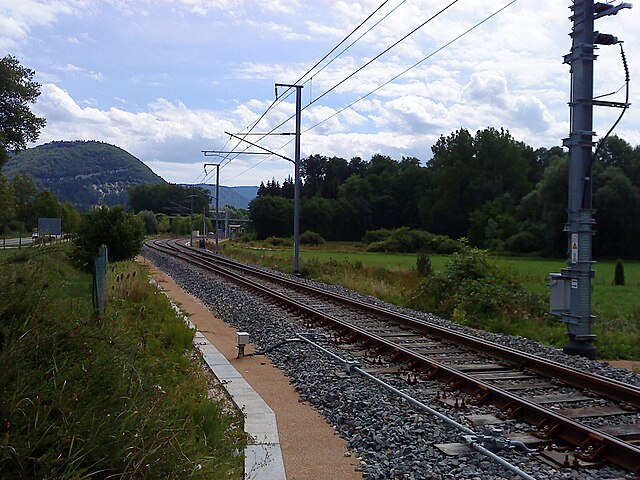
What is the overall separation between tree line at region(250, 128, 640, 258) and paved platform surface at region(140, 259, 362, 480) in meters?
63.1

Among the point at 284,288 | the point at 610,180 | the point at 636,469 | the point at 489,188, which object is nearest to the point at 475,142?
the point at 489,188

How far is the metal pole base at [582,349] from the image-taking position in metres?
12.6

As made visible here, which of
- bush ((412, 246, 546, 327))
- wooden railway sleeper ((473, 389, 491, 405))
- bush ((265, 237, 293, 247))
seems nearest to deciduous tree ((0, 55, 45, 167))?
bush ((412, 246, 546, 327))

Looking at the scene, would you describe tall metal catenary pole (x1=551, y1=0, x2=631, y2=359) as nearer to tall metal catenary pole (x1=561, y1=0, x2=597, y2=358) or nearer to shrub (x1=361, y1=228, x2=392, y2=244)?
tall metal catenary pole (x1=561, y1=0, x2=597, y2=358)

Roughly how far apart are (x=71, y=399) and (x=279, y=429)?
4.55 meters

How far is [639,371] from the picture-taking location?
1194cm

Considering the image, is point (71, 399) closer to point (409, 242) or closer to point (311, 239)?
point (409, 242)

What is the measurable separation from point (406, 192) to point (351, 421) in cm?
11488

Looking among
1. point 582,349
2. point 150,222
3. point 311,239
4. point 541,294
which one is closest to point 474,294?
point 541,294

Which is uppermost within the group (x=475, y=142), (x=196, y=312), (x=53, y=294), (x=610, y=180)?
(x=475, y=142)

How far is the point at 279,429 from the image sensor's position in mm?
8008

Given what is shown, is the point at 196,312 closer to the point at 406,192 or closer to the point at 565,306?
the point at 565,306

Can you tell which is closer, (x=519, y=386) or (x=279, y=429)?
(x=279, y=429)

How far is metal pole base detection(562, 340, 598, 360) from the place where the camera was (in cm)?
1255
